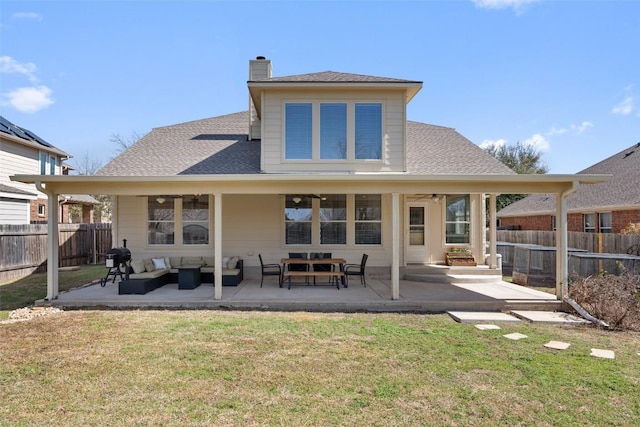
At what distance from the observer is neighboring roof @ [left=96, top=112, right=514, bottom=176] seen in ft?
34.3

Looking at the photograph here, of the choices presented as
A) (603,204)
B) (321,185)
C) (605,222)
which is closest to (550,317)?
(321,185)

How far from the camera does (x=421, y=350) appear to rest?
17.1 ft

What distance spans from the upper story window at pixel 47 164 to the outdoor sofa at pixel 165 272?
1411cm

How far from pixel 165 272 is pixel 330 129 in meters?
5.98

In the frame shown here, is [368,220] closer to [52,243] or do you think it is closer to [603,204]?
[52,243]

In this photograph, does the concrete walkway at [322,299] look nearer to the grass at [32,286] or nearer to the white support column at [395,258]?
the white support column at [395,258]

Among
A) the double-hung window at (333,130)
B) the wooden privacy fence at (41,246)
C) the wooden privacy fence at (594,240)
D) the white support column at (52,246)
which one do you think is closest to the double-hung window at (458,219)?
the double-hung window at (333,130)

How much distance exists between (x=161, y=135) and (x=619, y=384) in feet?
43.2

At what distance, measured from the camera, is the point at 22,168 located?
17766 millimetres

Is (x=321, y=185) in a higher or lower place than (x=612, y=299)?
higher

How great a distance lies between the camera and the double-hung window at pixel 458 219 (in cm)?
1170

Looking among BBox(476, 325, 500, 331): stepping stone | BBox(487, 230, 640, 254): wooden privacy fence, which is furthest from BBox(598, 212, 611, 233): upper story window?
BBox(476, 325, 500, 331): stepping stone

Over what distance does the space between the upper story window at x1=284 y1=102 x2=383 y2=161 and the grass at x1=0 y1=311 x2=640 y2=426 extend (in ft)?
16.3

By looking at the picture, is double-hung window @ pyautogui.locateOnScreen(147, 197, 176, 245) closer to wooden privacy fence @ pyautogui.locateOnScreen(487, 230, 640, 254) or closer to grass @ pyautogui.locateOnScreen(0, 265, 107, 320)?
grass @ pyautogui.locateOnScreen(0, 265, 107, 320)
